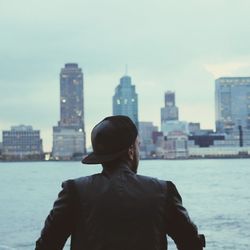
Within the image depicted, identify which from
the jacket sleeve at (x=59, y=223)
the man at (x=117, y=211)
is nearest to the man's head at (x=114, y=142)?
the man at (x=117, y=211)

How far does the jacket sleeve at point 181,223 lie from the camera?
2.91 metres

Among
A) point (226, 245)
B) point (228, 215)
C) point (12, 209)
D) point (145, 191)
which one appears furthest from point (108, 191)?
point (12, 209)

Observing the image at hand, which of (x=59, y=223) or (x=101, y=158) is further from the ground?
(x=101, y=158)

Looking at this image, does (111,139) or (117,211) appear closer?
(117,211)

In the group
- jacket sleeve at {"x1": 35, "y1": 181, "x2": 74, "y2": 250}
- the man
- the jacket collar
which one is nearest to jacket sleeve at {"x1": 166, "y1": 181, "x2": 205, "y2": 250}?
the man

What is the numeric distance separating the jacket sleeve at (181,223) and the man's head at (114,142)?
0.79ft

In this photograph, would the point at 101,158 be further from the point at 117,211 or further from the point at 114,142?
the point at 117,211

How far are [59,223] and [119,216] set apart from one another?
0.27 metres

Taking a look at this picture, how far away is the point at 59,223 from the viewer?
9.64 ft

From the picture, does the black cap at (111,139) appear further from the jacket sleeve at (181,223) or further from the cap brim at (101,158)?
the jacket sleeve at (181,223)

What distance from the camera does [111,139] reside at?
9.89ft

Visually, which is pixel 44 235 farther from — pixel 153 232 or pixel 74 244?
pixel 153 232

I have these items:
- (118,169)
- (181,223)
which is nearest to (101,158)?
(118,169)

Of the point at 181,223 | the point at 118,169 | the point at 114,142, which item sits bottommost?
the point at 181,223
